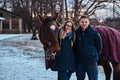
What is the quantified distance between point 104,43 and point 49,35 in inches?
65.1

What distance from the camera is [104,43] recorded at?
691cm

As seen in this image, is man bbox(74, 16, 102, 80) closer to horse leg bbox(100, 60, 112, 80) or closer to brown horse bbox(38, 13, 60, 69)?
brown horse bbox(38, 13, 60, 69)

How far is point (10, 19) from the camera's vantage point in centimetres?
7656

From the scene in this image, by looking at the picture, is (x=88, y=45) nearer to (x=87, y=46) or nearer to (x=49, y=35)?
(x=87, y=46)

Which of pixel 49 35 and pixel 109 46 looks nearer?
pixel 49 35

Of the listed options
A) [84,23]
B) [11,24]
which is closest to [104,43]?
[84,23]

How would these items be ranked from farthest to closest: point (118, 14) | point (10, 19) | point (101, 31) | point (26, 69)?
point (10, 19) < point (118, 14) < point (26, 69) < point (101, 31)

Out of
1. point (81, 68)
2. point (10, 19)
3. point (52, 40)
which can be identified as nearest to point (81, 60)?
point (81, 68)

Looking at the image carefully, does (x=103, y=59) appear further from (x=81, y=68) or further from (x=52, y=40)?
(x=52, y=40)

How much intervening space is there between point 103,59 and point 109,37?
46 cm

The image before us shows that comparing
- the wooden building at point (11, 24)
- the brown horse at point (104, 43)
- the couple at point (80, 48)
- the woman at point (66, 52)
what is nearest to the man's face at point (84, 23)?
the couple at point (80, 48)

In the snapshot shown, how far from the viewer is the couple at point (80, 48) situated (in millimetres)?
6074

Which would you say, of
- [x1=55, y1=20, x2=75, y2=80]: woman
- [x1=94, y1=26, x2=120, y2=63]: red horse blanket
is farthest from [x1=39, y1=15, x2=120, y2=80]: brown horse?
[x1=55, y1=20, x2=75, y2=80]: woman

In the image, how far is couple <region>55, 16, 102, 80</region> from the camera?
607cm
